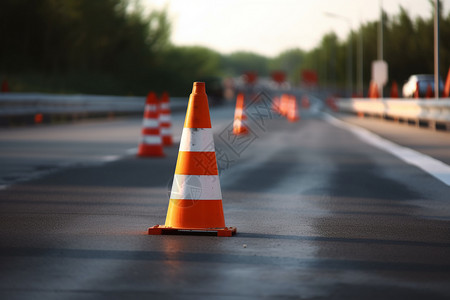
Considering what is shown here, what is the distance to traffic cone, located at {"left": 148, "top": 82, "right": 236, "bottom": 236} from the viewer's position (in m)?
7.16

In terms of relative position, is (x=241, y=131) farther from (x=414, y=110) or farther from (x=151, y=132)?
(x=151, y=132)

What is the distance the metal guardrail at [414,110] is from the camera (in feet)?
82.6

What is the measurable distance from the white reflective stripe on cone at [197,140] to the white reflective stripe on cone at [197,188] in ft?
0.84

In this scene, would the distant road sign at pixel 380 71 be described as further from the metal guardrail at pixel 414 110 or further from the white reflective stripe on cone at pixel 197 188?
the white reflective stripe on cone at pixel 197 188

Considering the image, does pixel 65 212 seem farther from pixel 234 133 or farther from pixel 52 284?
pixel 234 133

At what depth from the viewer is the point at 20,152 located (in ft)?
55.7

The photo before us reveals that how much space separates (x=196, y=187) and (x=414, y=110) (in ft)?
76.8

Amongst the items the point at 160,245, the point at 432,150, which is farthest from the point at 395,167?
the point at 160,245

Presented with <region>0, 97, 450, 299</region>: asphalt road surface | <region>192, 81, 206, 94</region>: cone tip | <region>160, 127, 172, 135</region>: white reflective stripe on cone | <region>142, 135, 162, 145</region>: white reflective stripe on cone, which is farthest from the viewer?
<region>160, 127, 172, 135</region>: white reflective stripe on cone

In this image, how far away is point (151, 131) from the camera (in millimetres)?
15891

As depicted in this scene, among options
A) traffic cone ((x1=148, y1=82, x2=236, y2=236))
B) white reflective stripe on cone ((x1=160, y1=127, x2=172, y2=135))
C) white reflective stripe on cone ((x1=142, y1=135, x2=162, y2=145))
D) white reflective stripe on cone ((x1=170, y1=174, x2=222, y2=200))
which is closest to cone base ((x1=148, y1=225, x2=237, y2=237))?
traffic cone ((x1=148, y1=82, x2=236, y2=236))

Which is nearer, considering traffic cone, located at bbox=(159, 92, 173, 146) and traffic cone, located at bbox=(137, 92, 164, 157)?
traffic cone, located at bbox=(137, 92, 164, 157)

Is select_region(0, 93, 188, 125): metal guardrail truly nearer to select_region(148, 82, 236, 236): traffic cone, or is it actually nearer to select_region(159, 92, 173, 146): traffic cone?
select_region(159, 92, 173, 146): traffic cone

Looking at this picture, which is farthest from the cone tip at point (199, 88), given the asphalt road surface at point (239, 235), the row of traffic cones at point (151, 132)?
the row of traffic cones at point (151, 132)
